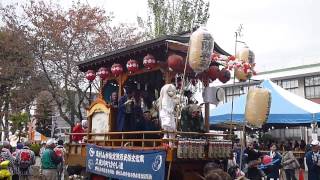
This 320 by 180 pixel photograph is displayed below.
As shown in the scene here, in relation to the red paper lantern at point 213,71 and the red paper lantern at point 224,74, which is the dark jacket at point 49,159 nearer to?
the red paper lantern at point 213,71

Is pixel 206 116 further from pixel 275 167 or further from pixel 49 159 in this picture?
pixel 275 167

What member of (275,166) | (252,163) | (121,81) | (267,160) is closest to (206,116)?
(252,163)

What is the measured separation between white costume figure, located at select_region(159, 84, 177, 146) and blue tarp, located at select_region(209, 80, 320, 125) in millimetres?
7204

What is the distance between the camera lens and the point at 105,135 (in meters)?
10.2

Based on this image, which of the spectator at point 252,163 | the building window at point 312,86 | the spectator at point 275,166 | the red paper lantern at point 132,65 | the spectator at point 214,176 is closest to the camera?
the spectator at point 214,176

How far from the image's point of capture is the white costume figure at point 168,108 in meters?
8.31

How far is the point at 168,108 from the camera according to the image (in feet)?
27.9

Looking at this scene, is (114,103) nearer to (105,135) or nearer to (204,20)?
(105,135)

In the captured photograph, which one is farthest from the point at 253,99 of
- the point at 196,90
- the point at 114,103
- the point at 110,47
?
the point at 110,47

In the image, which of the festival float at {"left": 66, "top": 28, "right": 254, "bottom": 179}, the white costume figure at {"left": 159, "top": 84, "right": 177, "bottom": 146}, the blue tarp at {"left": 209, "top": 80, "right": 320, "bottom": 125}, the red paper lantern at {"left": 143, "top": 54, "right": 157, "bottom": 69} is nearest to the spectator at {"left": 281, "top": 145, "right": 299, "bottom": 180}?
the blue tarp at {"left": 209, "top": 80, "right": 320, "bottom": 125}

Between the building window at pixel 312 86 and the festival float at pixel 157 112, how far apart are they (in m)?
18.7

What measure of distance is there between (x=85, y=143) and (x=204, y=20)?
11.8 m

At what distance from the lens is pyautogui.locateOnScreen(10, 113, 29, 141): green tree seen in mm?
30944

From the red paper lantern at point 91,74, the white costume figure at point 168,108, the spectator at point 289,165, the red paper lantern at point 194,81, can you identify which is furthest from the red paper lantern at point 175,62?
the spectator at point 289,165
